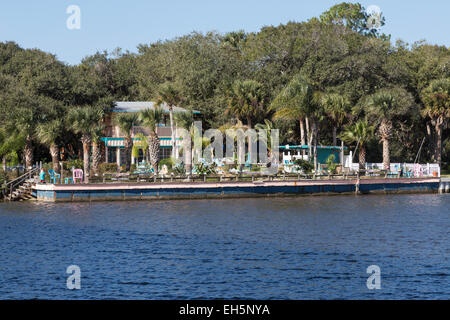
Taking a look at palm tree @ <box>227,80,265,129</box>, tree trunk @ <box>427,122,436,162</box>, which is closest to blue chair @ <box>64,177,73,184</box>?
palm tree @ <box>227,80,265,129</box>

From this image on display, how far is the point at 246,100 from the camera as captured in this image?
257 ft

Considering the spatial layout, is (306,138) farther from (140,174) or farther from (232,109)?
(140,174)

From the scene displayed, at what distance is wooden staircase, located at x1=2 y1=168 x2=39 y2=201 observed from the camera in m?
59.6

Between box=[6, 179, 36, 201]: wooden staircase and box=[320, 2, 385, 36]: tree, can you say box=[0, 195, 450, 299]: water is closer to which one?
box=[6, 179, 36, 201]: wooden staircase

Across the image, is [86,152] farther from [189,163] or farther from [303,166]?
[303,166]

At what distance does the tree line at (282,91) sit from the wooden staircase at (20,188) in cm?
537

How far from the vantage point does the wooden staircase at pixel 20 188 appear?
196ft

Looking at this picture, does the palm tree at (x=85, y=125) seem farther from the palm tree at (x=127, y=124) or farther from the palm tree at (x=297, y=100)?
the palm tree at (x=297, y=100)

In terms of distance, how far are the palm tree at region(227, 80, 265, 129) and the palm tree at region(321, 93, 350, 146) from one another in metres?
7.14

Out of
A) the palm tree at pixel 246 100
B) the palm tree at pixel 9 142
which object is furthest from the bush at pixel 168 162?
the palm tree at pixel 9 142

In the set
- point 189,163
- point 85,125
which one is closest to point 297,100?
point 189,163

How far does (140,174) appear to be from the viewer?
63656 millimetres

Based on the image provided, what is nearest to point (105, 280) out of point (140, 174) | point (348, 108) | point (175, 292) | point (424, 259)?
point (175, 292)

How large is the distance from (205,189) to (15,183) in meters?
16.0
